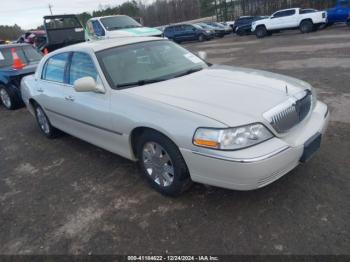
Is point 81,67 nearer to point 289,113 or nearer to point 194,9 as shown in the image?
point 289,113

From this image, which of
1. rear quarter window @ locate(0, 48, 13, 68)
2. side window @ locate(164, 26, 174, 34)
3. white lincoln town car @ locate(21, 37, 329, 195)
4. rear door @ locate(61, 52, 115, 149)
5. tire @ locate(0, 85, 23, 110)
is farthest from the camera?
side window @ locate(164, 26, 174, 34)

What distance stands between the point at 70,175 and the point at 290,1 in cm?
3179

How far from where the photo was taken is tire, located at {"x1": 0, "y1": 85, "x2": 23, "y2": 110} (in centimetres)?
790

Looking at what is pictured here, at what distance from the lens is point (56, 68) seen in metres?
4.83

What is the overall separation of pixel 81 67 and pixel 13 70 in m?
4.54

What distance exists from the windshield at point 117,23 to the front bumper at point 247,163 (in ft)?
33.9

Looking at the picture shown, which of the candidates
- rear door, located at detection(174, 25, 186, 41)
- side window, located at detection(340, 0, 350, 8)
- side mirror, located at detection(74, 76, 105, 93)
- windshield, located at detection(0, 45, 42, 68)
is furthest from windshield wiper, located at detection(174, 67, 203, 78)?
rear door, located at detection(174, 25, 186, 41)

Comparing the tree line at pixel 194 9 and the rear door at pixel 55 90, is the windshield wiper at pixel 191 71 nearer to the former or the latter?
the rear door at pixel 55 90

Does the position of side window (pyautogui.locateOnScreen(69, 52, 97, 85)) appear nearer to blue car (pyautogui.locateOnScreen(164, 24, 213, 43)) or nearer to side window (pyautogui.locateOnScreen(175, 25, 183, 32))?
blue car (pyautogui.locateOnScreen(164, 24, 213, 43))

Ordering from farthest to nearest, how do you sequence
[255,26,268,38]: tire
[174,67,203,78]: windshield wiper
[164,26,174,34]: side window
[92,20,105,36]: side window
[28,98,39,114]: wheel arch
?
[164,26,174,34]: side window
[255,26,268,38]: tire
[92,20,105,36]: side window
[28,98,39,114]: wheel arch
[174,67,203,78]: windshield wiper

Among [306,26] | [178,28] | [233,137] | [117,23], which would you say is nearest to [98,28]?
[117,23]

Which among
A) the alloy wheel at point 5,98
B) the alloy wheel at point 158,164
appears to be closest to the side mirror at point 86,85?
the alloy wheel at point 158,164

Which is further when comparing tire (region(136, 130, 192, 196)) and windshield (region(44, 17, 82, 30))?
windshield (region(44, 17, 82, 30))

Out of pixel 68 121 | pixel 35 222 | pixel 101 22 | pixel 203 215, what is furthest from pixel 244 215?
pixel 101 22
